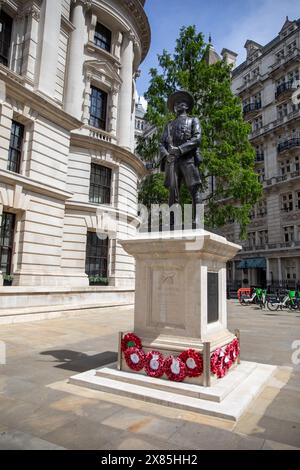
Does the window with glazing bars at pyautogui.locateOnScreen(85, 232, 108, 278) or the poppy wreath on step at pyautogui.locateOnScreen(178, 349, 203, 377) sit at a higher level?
the window with glazing bars at pyautogui.locateOnScreen(85, 232, 108, 278)

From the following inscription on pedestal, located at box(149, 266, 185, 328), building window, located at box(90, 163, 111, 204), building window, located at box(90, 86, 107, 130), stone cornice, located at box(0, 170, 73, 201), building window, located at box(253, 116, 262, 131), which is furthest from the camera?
building window, located at box(253, 116, 262, 131)

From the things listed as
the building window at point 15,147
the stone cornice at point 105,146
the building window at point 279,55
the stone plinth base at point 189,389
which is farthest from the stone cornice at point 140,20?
the stone plinth base at point 189,389

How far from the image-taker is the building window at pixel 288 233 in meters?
39.4

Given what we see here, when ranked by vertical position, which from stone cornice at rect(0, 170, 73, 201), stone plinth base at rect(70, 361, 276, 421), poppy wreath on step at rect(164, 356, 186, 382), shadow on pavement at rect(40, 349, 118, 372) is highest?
stone cornice at rect(0, 170, 73, 201)

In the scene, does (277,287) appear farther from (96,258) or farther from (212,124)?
(96,258)

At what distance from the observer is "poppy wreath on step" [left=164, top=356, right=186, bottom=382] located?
5.07m

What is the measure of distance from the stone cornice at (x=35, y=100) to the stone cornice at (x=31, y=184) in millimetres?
3682

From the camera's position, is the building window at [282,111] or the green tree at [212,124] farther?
the building window at [282,111]

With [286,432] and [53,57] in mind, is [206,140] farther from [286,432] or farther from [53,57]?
[286,432]

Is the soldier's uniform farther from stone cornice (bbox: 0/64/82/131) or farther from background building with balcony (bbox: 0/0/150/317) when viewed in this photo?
stone cornice (bbox: 0/64/82/131)

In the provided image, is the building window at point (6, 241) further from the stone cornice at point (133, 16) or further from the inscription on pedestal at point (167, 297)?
the stone cornice at point (133, 16)

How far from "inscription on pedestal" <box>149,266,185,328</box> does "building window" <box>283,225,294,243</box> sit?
122 ft

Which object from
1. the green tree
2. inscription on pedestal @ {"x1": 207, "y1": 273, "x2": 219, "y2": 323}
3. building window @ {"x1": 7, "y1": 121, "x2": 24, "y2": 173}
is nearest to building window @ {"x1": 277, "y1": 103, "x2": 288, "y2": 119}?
the green tree
